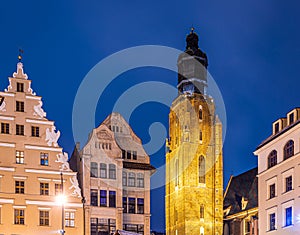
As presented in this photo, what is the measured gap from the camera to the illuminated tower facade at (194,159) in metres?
108

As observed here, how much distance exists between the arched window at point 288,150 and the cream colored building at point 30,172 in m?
19.7

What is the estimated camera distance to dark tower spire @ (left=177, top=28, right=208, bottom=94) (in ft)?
390

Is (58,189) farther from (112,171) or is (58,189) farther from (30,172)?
(112,171)

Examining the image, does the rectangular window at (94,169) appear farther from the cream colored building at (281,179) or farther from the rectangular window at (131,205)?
the cream colored building at (281,179)

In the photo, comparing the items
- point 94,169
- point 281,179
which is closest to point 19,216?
point 94,169

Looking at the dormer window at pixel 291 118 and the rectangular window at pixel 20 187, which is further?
the dormer window at pixel 291 118

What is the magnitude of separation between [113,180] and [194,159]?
178 feet

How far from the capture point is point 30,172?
54375 mm

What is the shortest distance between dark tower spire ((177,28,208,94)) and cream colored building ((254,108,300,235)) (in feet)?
195

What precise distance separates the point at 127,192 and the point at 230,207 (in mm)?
43492

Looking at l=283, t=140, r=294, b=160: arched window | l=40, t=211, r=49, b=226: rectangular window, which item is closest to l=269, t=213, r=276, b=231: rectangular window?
l=283, t=140, r=294, b=160: arched window

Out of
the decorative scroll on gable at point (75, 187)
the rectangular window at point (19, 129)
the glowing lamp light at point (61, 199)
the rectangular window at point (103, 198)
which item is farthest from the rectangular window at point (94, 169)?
the rectangular window at point (19, 129)

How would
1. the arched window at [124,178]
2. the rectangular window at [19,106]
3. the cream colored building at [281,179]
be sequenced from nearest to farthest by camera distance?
the cream colored building at [281,179] < the rectangular window at [19,106] < the arched window at [124,178]

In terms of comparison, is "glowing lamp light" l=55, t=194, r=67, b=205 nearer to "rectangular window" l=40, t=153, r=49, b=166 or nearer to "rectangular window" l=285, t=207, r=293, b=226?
"rectangular window" l=40, t=153, r=49, b=166
